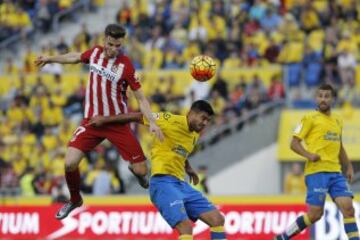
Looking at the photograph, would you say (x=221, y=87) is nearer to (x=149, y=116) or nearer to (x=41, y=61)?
(x=41, y=61)

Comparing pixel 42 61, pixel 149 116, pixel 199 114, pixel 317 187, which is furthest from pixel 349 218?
pixel 42 61

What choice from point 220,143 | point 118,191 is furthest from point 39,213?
point 220,143

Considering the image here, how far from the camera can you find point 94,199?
21.2 meters

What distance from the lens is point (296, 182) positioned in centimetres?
2330

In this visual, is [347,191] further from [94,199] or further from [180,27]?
[180,27]

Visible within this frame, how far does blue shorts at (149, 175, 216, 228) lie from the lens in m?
13.3

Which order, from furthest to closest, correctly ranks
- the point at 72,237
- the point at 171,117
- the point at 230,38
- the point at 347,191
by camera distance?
the point at 230,38 < the point at 72,237 < the point at 347,191 < the point at 171,117

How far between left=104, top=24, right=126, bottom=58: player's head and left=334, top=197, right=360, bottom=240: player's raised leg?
3538 millimetres

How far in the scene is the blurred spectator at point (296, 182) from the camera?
23141 millimetres

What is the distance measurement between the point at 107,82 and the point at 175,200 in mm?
1955

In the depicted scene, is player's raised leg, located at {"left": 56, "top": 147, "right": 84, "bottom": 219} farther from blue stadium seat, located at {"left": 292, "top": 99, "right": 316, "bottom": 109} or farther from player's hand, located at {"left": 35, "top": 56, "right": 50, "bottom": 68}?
blue stadium seat, located at {"left": 292, "top": 99, "right": 316, "bottom": 109}

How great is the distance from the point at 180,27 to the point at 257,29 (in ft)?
6.10

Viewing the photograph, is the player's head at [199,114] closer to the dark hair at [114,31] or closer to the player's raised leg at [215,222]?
the player's raised leg at [215,222]

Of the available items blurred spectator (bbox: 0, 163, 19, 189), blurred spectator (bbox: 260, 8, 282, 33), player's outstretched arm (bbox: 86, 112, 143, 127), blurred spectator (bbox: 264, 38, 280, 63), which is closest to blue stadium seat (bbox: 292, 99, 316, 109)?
blurred spectator (bbox: 264, 38, 280, 63)
